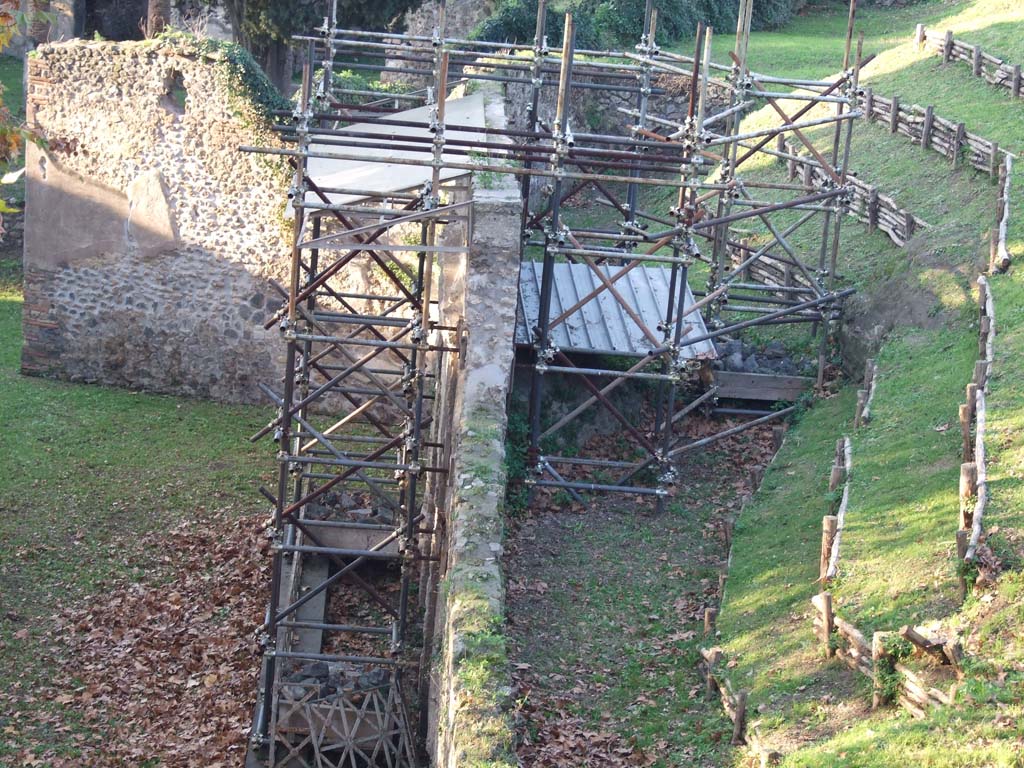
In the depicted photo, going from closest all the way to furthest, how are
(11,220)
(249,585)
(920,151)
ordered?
(249,585), (920,151), (11,220)

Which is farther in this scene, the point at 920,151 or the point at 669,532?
the point at 920,151

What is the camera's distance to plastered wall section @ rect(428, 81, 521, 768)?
28.8 feet

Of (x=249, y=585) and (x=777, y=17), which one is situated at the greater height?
(x=777, y=17)

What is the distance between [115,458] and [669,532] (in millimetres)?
6746

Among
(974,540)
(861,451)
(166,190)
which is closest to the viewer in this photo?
(974,540)

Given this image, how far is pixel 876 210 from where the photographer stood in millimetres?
19000

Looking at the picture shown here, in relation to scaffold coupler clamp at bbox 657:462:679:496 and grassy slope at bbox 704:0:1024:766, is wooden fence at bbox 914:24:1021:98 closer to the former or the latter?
grassy slope at bbox 704:0:1024:766

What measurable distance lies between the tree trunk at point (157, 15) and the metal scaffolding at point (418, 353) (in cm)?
622

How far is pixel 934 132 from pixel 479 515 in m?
12.3

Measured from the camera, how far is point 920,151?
20516 millimetres

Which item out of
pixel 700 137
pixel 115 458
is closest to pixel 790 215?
pixel 700 137

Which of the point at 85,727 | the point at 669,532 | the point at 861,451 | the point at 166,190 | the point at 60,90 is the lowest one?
the point at 85,727

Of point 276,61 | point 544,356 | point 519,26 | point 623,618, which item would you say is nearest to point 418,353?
point 544,356

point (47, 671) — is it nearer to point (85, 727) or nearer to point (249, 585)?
point (85, 727)
